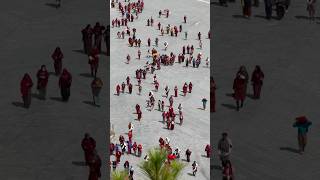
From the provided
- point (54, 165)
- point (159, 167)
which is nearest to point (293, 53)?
point (54, 165)

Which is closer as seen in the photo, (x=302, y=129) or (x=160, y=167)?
(x=160, y=167)

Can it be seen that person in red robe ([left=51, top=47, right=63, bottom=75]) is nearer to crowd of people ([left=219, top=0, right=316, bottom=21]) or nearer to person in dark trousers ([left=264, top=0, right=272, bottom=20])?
crowd of people ([left=219, top=0, right=316, bottom=21])

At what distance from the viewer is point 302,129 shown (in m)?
28.2

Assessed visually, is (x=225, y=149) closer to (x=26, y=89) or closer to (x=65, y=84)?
(x=65, y=84)

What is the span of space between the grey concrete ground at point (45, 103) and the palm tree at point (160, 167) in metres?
6.63

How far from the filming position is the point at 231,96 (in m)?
35.0

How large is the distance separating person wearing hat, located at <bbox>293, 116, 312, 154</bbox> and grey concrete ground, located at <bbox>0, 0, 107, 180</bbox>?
17.3ft

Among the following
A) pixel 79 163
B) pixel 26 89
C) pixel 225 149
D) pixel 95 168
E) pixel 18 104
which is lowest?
pixel 79 163

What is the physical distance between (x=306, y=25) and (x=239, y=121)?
1280 centimetres

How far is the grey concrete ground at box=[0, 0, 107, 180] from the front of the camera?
28.1 m

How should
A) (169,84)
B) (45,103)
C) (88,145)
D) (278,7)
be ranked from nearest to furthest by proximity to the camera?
1. (88,145)
2. (45,103)
3. (169,84)
4. (278,7)

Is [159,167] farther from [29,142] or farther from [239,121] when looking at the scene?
[239,121]

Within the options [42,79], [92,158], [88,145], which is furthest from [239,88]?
[92,158]

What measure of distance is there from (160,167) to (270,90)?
50.8ft
